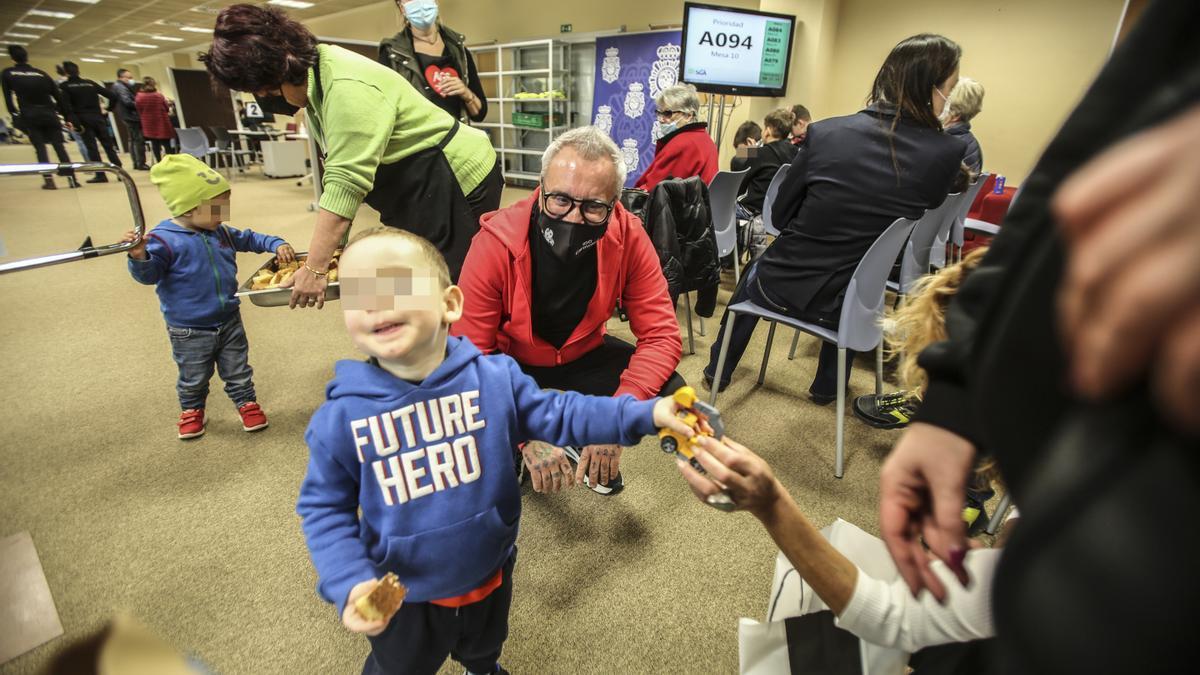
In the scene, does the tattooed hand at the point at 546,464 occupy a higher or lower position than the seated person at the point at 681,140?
lower

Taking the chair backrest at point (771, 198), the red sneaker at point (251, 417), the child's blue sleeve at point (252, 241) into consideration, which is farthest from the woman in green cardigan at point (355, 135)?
the chair backrest at point (771, 198)

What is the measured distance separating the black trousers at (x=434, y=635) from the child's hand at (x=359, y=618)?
22cm

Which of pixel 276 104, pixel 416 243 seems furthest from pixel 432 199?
pixel 416 243

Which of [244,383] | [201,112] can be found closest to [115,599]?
[244,383]

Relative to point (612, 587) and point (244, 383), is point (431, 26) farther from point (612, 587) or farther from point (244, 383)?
Result: point (612, 587)

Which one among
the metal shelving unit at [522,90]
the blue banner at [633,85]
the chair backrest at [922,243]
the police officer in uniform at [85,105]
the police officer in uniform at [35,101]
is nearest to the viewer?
the chair backrest at [922,243]

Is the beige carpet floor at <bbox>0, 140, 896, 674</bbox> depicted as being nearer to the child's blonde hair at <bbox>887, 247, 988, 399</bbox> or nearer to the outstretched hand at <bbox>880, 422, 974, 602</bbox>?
the child's blonde hair at <bbox>887, 247, 988, 399</bbox>

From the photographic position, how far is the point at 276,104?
69.4 inches

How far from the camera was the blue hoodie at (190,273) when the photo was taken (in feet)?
6.31

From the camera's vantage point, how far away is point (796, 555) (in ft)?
2.49

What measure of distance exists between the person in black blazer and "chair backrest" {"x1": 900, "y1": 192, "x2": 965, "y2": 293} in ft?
1.69

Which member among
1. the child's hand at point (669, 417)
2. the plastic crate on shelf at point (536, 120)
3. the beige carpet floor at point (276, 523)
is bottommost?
the beige carpet floor at point (276, 523)

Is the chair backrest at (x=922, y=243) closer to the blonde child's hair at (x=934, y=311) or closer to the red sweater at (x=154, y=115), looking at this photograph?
the blonde child's hair at (x=934, y=311)

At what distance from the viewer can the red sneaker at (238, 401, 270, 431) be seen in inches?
89.6
